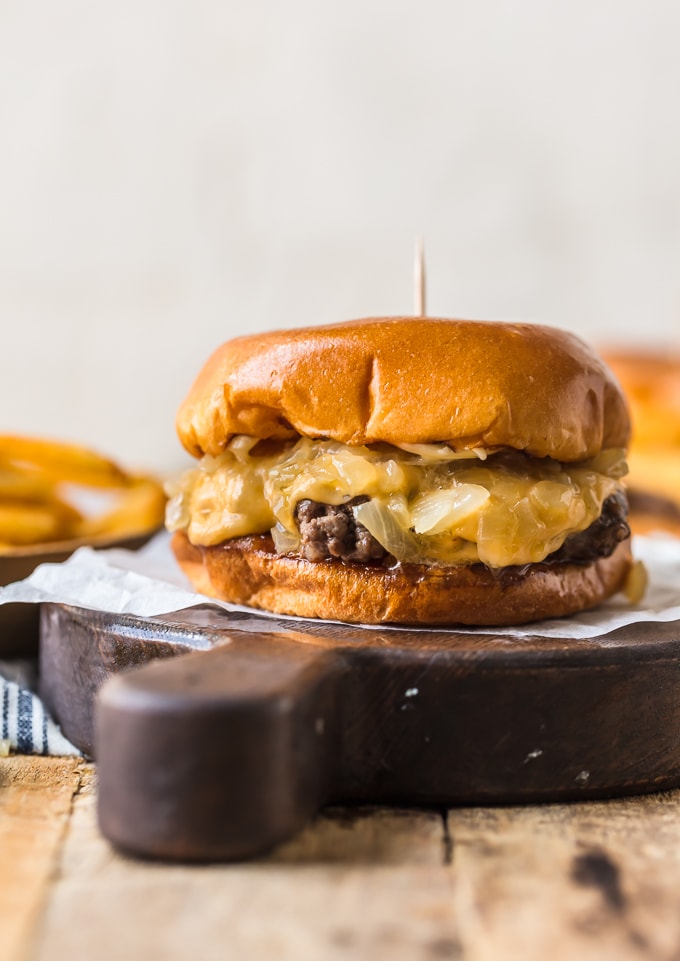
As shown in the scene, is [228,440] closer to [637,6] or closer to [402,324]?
[402,324]

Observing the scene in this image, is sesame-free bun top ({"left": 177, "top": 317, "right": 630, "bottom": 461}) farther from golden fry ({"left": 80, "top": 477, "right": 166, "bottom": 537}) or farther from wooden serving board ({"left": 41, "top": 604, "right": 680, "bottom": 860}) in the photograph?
golden fry ({"left": 80, "top": 477, "right": 166, "bottom": 537})

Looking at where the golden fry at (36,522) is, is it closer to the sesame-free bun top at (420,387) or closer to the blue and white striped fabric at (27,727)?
the blue and white striped fabric at (27,727)

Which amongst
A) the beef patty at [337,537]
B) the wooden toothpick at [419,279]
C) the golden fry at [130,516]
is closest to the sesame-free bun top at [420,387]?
the beef patty at [337,537]

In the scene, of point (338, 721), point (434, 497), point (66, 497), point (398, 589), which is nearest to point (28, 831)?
point (338, 721)

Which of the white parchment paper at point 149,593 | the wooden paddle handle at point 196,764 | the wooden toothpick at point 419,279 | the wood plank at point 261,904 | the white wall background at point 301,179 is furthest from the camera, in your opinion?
the white wall background at point 301,179

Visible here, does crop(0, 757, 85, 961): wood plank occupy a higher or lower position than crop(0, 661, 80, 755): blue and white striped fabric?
higher

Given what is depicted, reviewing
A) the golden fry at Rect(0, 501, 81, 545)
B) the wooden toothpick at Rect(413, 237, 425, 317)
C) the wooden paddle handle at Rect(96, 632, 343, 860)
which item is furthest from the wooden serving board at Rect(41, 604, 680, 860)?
the wooden toothpick at Rect(413, 237, 425, 317)
